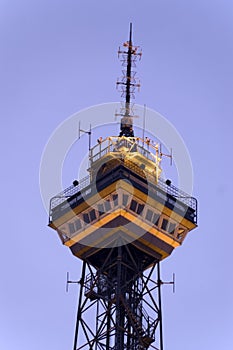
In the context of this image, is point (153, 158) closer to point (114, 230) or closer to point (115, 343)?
point (114, 230)

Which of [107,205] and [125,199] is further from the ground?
[125,199]

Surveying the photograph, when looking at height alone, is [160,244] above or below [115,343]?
above

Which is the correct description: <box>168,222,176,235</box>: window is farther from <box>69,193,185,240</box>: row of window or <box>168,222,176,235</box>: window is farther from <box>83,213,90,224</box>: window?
<box>83,213,90,224</box>: window

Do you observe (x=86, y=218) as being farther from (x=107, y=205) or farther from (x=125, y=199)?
(x=125, y=199)

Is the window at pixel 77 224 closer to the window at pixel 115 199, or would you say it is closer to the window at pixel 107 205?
the window at pixel 107 205

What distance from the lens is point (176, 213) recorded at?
133 m

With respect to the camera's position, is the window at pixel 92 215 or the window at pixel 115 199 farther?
the window at pixel 92 215

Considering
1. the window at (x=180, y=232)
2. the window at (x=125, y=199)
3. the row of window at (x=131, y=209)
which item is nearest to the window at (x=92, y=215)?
the row of window at (x=131, y=209)

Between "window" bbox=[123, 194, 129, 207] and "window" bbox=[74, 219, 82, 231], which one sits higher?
"window" bbox=[123, 194, 129, 207]

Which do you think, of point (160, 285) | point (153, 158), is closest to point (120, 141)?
point (153, 158)

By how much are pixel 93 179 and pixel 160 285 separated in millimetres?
10832

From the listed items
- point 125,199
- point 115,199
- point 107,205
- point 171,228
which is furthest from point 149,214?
point 107,205

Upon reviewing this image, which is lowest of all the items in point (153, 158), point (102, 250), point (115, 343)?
point (115, 343)

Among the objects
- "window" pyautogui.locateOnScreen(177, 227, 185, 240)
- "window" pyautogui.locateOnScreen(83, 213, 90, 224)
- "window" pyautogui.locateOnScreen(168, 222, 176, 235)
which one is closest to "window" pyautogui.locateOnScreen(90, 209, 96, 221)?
Result: "window" pyautogui.locateOnScreen(83, 213, 90, 224)
